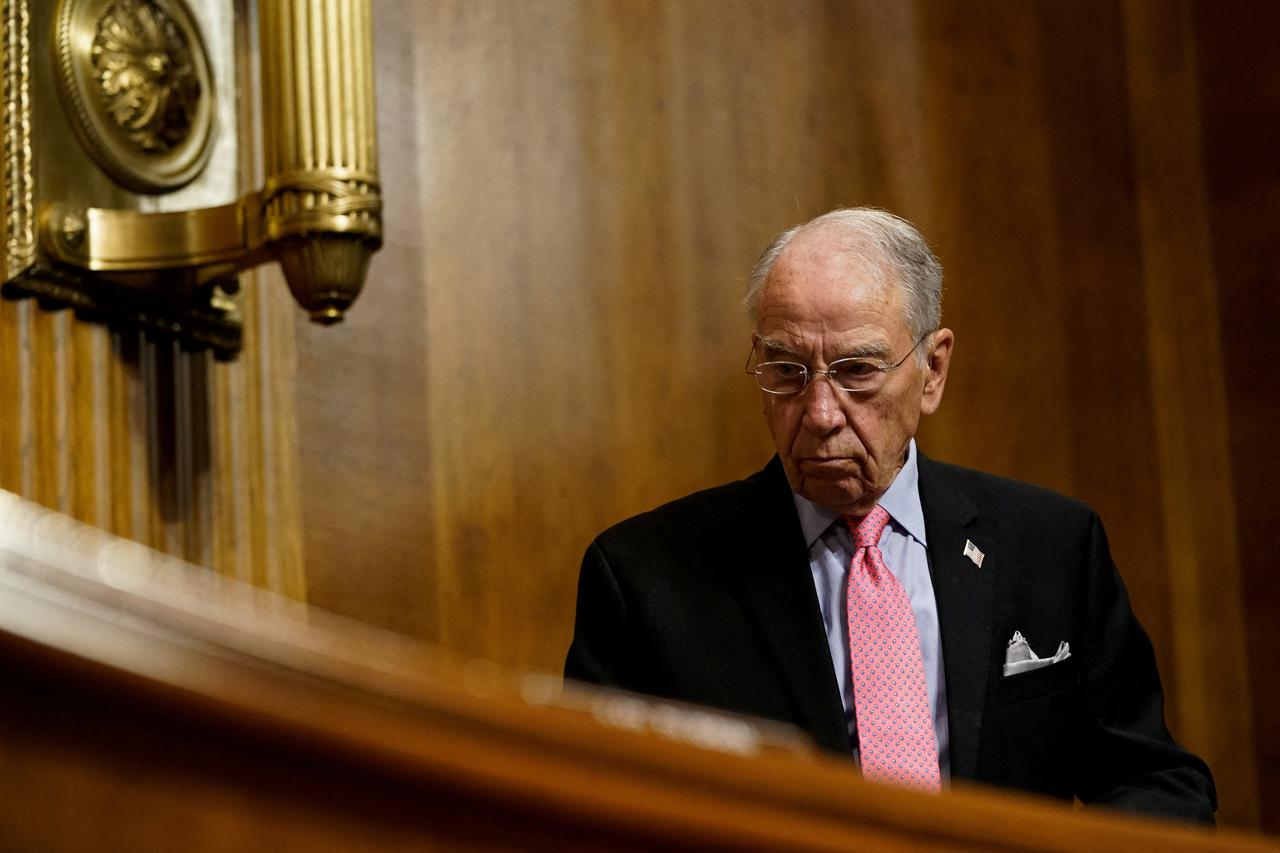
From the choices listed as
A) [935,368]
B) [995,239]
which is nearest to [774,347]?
[935,368]

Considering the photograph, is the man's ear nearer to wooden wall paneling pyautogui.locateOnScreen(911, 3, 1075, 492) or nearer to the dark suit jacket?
the dark suit jacket

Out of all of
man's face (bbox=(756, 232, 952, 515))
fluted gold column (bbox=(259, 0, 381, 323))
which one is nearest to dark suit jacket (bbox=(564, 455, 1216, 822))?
man's face (bbox=(756, 232, 952, 515))

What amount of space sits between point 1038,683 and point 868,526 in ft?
1.05

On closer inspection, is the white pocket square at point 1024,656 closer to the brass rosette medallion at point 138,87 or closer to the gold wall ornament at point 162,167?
the gold wall ornament at point 162,167

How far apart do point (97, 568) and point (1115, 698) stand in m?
1.88

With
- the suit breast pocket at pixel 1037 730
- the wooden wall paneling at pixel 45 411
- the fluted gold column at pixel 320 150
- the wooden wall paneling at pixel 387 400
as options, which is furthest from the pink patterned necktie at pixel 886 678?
the wooden wall paneling at pixel 45 411

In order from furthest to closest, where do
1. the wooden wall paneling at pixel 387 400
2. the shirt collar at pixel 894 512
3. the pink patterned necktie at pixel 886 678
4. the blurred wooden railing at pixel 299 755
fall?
the wooden wall paneling at pixel 387 400
the shirt collar at pixel 894 512
the pink patterned necktie at pixel 886 678
the blurred wooden railing at pixel 299 755

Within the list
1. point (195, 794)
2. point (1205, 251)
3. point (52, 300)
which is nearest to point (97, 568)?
point (195, 794)

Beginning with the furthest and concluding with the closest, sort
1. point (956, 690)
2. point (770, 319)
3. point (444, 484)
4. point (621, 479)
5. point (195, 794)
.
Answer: point (621, 479)
point (444, 484)
point (770, 319)
point (956, 690)
point (195, 794)

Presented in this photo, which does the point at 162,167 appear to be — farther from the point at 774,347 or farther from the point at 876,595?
the point at 876,595

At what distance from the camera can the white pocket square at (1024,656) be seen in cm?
221

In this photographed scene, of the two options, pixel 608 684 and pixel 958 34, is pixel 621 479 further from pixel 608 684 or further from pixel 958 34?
pixel 958 34

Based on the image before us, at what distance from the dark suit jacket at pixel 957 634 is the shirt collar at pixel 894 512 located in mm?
17

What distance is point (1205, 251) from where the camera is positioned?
167 inches
